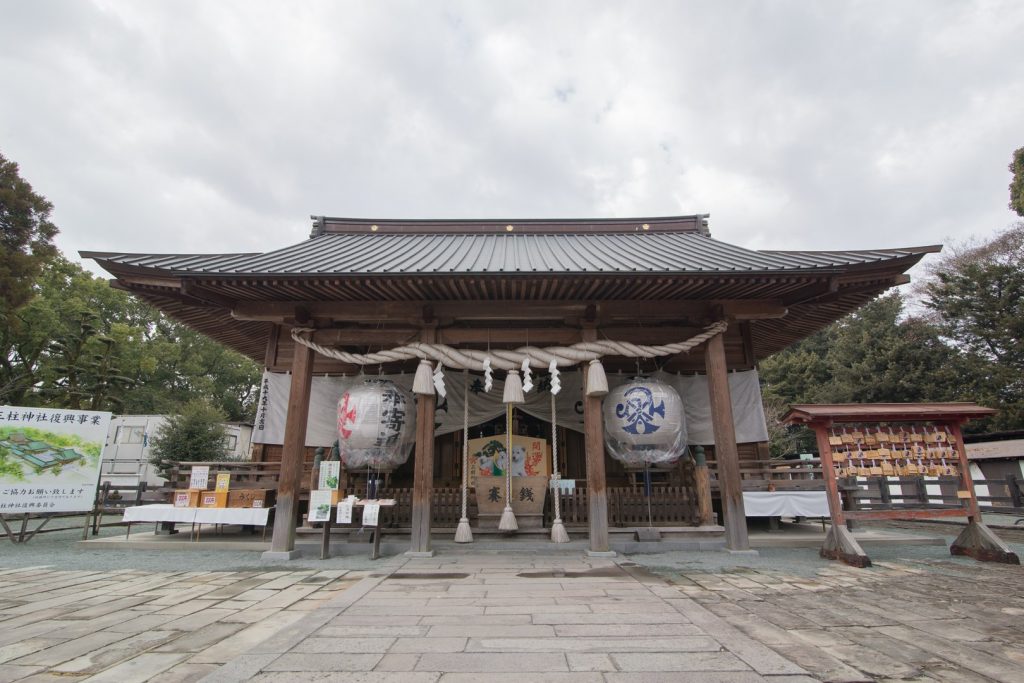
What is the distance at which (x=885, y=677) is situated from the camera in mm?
2941

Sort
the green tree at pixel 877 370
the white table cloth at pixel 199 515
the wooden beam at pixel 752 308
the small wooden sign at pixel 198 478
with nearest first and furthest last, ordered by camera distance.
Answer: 1. the wooden beam at pixel 752 308
2. the white table cloth at pixel 199 515
3. the small wooden sign at pixel 198 478
4. the green tree at pixel 877 370

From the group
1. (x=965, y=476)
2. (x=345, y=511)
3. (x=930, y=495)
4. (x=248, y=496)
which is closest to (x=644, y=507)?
(x=965, y=476)

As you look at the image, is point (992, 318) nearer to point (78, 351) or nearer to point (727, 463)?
point (727, 463)

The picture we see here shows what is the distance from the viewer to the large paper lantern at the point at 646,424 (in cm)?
748

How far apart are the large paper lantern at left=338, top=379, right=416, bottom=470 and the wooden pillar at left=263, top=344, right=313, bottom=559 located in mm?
618

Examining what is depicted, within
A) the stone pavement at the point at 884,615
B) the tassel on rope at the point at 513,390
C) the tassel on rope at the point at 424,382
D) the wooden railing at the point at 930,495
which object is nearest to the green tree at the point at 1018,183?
the wooden railing at the point at 930,495

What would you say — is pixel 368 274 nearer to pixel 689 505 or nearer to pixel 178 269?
pixel 178 269

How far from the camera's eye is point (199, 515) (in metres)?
8.04

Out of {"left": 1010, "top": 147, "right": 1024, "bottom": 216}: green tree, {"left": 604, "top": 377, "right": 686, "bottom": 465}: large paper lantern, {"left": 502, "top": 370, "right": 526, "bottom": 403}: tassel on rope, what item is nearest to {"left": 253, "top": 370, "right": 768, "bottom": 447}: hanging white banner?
{"left": 604, "top": 377, "right": 686, "bottom": 465}: large paper lantern

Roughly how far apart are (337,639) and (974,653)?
15.0 feet

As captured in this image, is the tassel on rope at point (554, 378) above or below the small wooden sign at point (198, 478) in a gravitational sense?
above

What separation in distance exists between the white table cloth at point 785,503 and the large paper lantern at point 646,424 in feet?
7.28

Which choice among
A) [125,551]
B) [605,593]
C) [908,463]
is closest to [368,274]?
[605,593]

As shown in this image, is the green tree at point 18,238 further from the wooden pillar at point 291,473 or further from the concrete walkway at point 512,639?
the concrete walkway at point 512,639
